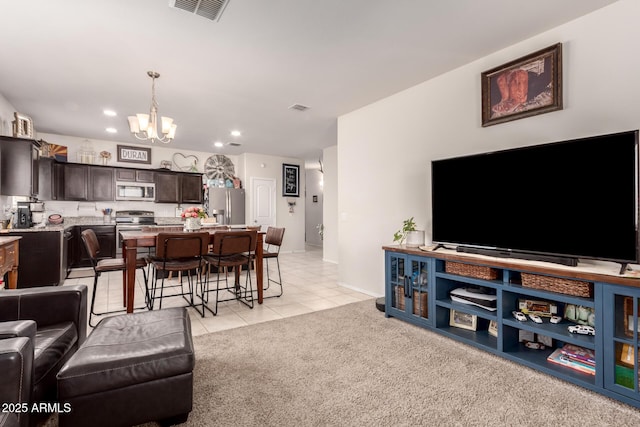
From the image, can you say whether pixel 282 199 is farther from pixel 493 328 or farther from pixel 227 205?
pixel 493 328

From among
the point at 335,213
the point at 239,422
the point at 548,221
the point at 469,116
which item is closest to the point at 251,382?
the point at 239,422

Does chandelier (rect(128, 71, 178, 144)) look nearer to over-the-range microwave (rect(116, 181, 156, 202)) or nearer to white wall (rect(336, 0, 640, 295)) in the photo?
white wall (rect(336, 0, 640, 295))

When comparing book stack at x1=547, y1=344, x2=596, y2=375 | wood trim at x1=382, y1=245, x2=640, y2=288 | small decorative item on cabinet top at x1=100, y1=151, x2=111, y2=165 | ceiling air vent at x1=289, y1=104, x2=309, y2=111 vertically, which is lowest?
book stack at x1=547, y1=344, x2=596, y2=375

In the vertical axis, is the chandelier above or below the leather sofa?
above

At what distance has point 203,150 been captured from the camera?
786cm

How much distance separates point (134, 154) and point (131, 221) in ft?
5.15

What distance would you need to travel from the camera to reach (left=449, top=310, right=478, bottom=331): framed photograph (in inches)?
109

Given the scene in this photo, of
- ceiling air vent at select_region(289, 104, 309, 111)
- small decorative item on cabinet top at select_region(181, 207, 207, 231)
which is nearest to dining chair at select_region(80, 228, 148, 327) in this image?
small decorative item on cabinet top at select_region(181, 207, 207, 231)

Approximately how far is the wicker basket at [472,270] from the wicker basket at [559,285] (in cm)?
23

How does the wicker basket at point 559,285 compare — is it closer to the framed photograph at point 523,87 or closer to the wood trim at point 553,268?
the wood trim at point 553,268

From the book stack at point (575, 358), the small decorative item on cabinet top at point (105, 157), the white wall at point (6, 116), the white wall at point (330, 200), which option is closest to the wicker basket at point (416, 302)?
the book stack at point (575, 358)

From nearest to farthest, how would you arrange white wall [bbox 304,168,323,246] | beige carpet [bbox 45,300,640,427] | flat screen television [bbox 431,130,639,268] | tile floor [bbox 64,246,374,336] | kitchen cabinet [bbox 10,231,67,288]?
beige carpet [bbox 45,300,640,427] → flat screen television [bbox 431,130,639,268] → tile floor [bbox 64,246,374,336] → kitchen cabinet [bbox 10,231,67,288] → white wall [bbox 304,168,323,246]

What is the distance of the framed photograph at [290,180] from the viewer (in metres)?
8.73

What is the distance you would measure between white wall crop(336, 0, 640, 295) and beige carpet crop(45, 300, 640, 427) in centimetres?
166
